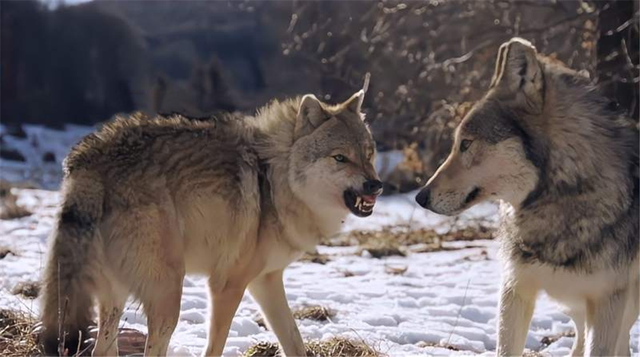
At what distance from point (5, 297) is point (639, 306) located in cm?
405

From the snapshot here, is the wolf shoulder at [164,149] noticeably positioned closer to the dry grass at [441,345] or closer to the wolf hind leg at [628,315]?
the dry grass at [441,345]

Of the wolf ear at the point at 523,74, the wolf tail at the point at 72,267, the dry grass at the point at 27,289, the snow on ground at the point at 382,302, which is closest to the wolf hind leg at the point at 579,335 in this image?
the snow on ground at the point at 382,302

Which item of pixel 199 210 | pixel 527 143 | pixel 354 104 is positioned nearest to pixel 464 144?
pixel 527 143

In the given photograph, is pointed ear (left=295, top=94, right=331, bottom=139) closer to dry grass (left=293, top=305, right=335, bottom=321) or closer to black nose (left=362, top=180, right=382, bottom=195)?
black nose (left=362, top=180, right=382, bottom=195)

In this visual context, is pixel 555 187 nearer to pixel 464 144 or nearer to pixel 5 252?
pixel 464 144

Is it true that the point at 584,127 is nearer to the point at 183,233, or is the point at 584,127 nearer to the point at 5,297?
the point at 183,233

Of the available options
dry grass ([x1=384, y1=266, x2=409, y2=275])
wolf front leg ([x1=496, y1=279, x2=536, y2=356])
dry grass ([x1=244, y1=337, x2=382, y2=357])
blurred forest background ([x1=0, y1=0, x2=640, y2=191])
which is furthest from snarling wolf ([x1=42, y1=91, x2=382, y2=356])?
blurred forest background ([x1=0, y1=0, x2=640, y2=191])

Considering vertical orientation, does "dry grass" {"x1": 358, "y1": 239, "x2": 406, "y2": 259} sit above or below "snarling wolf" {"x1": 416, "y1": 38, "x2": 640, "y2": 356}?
below

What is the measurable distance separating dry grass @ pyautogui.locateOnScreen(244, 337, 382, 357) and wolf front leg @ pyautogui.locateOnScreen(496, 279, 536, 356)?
797mm

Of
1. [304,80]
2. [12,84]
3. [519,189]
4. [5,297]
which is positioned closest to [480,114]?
[519,189]

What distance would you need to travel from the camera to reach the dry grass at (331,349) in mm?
4531

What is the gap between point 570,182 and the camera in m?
3.84

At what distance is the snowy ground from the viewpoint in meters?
5.16

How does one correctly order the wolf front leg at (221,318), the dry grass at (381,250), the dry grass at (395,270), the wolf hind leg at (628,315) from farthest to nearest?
1. the dry grass at (381,250)
2. the dry grass at (395,270)
3. the wolf front leg at (221,318)
4. the wolf hind leg at (628,315)
